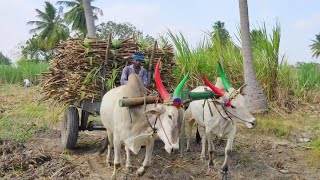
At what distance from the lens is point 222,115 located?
251 inches

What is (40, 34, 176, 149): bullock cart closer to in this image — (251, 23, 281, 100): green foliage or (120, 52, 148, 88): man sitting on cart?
(120, 52, 148, 88): man sitting on cart

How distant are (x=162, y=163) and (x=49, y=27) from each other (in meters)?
33.4

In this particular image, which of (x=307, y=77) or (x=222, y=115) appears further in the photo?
(x=307, y=77)

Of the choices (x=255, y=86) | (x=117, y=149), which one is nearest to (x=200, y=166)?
(x=117, y=149)

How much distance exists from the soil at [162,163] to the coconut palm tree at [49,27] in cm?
2947

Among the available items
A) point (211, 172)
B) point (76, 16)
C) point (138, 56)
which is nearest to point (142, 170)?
point (211, 172)

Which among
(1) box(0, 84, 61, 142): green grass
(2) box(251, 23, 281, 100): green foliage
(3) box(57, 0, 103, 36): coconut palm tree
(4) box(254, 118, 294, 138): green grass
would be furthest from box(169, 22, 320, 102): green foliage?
(3) box(57, 0, 103, 36): coconut palm tree

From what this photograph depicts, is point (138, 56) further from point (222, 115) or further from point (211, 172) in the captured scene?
point (211, 172)

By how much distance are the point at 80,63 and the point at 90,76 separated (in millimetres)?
305

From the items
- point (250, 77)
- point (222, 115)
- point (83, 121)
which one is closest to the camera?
point (222, 115)

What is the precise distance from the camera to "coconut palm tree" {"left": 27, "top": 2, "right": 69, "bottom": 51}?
1451 inches

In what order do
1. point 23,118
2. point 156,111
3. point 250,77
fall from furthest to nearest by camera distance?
point 23,118 < point 250,77 < point 156,111

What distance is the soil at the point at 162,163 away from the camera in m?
6.20

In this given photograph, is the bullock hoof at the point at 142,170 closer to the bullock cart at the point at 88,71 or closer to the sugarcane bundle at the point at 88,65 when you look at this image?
the bullock cart at the point at 88,71
